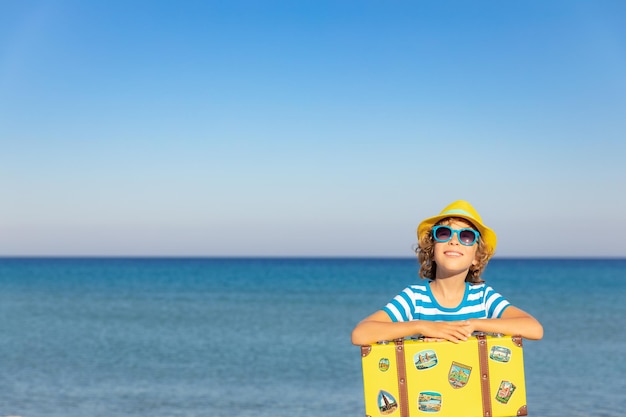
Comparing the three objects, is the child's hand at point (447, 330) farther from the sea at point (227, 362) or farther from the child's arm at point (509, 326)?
the sea at point (227, 362)

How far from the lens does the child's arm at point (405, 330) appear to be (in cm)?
377

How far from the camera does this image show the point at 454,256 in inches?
167

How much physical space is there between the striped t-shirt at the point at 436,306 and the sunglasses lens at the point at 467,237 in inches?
10.6

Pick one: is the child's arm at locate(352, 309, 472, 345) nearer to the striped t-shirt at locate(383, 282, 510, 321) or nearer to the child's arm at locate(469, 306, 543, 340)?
the child's arm at locate(469, 306, 543, 340)

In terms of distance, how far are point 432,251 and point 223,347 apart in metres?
18.9

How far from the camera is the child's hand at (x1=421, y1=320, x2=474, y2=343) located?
3.74 metres

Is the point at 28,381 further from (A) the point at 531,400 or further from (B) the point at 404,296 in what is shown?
(B) the point at 404,296

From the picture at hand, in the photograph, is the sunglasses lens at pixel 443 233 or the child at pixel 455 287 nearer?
the child at pixel 455 287

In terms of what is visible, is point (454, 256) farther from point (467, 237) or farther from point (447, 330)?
point (447, 330)

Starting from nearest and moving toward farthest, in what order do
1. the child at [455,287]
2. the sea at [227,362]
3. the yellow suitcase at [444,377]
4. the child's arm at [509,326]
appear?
1. the yellow suitcase at [444,377]
2. the child's arm at [509,326]
3. the child at [455,287]
4. the sea at [227,362]

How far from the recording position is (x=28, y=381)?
16375 mm

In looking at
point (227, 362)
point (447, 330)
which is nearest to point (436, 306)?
point (447, 330)

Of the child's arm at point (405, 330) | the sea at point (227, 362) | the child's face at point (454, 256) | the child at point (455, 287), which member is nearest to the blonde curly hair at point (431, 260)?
the child at point (455, 287)

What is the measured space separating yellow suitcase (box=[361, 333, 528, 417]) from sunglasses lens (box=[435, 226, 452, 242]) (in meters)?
0.68
